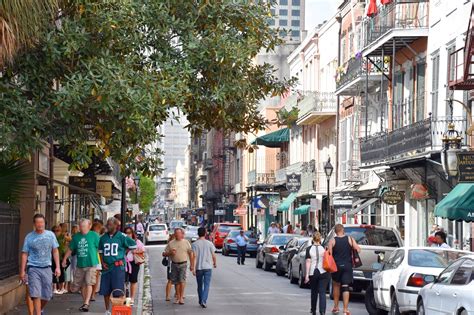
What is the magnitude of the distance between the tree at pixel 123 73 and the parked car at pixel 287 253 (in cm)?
1314

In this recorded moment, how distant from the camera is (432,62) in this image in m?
34.1

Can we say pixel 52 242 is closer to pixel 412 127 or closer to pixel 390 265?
pixel 390 265

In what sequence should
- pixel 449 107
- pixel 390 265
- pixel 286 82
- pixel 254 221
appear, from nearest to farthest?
1. pixel 390 265
2. pixel 286 82
3. pixel 449 107
4. pixel 254 221

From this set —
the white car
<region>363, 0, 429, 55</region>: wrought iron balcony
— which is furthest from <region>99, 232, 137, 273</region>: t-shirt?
<region>363, 0, 429, 55</region>: wrought iron balcony

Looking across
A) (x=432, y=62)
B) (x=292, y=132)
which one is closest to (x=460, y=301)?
(x=432, y=62)

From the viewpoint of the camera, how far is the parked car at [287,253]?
33241 mm

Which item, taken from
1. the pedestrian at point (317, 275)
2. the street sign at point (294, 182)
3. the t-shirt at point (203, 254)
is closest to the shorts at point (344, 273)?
the pedestrian at point (317, 275)

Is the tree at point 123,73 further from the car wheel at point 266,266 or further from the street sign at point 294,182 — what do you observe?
the street sign at point 294,182

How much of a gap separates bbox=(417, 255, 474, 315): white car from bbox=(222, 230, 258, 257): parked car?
3637 cm

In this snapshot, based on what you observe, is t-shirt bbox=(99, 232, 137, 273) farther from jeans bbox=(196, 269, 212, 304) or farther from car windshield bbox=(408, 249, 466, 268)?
car windshield bbox=(408, 249, 466, 268)

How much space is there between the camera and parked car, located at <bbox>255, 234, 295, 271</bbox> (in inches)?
1523

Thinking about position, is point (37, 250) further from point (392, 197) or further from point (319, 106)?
point (319, 106)

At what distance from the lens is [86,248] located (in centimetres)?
2005

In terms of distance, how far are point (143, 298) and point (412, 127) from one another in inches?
420
